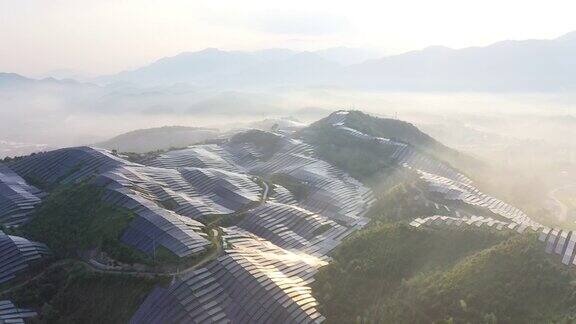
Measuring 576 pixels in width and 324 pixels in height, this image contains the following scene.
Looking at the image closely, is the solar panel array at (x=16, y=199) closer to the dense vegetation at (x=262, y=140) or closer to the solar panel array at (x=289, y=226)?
the solar panel array at (x=289, y=226)

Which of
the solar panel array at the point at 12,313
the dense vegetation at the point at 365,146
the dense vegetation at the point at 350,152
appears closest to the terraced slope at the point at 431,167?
the dense vegetation at the point at 365,146

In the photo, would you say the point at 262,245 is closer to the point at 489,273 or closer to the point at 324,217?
the point at 324,217

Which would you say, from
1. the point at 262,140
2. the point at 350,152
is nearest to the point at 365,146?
the point at 350,152

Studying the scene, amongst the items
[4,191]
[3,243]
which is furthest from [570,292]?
[4,191]

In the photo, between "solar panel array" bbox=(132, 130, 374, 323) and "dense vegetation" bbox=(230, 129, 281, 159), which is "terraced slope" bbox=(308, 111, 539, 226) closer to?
"solar panel array" bbox=(132, 130, 374, 323)

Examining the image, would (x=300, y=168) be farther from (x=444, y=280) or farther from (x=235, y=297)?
(x=444, y=280)

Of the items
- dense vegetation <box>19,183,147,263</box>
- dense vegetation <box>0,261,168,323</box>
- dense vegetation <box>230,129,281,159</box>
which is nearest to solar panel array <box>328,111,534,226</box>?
dense vegetation <box>230,129,281,159</box>
